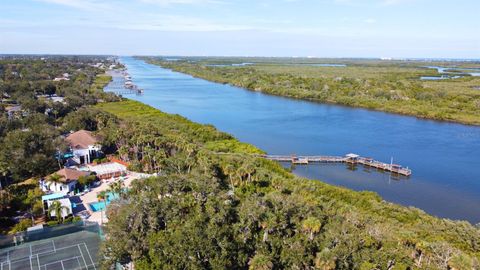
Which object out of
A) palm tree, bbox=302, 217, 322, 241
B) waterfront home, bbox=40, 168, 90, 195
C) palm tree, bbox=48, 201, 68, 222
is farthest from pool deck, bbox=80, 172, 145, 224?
palm tree, bbox=302, 217, 322, 241

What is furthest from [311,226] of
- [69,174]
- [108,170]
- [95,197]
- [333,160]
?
[333,160]

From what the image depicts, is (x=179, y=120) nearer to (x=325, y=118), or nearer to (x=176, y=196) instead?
(x=325, y=118)

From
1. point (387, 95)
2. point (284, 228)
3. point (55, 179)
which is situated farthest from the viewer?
point (387, 95)

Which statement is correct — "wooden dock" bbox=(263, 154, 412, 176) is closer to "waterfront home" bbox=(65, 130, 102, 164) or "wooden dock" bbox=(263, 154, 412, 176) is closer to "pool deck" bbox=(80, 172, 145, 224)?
"pool deck" bbox=(80, 172, 145, 224)

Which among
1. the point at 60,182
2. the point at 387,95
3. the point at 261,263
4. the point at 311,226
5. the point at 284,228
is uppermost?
the point at 387,95

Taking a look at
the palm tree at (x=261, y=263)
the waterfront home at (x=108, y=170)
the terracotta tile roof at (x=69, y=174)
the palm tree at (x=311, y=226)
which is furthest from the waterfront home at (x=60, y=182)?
the palm tree at (x=311, y=226)

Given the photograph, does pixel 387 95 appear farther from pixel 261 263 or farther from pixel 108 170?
pixel 261 263
